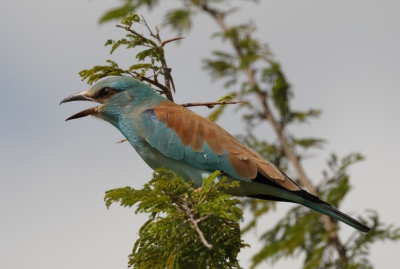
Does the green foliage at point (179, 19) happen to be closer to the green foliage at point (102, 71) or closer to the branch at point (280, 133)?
the branch at point (280, 133)

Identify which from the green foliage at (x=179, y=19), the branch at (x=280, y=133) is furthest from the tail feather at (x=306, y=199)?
the green foliage at (x=179, y=19)

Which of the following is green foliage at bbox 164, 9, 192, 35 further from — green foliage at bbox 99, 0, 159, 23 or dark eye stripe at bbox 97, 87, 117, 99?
dark eye stripe at bbox 97, 87, 117, 99

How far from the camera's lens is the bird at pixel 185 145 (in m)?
7.46

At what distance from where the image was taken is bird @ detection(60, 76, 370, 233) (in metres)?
7.46

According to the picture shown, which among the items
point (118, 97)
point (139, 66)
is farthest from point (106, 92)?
point (139, 66)

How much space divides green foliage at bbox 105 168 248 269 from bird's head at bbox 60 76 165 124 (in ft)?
6.52

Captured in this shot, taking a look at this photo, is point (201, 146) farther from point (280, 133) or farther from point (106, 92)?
point (280, 133)

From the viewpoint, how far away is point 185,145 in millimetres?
7602

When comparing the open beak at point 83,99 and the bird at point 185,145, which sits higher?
the open beak at point 83,99

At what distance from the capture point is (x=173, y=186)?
577cm

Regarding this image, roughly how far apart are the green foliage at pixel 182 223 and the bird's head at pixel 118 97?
1.99 metres

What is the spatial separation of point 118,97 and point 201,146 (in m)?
1.06

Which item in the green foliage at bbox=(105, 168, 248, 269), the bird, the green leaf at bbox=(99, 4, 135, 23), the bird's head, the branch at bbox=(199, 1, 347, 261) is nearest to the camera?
the green foliage at bbox=(105, 168, 248, 269)

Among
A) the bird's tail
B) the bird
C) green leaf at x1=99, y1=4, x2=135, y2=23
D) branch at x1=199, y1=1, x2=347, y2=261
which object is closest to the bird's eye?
the bird
